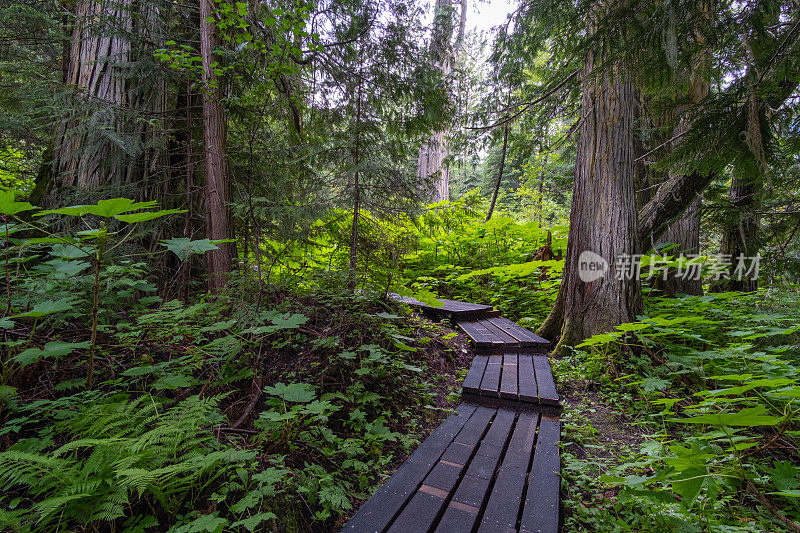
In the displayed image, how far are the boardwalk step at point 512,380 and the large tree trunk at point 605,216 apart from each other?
86cm

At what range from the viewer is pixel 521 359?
4.19 meters

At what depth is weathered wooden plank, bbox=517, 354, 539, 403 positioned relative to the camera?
3088 millimetres

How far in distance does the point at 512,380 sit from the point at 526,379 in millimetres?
160

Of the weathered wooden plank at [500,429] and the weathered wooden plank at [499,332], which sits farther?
the weathered wooden plank at [499,332]

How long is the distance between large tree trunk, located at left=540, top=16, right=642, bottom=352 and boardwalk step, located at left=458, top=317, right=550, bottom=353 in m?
0.31

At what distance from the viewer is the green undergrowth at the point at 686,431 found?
1.63 meters

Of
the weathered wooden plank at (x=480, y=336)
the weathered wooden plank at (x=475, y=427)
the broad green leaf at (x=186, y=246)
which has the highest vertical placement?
the broad green leaf at (x=186, y=246)

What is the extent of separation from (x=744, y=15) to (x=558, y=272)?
3955mm

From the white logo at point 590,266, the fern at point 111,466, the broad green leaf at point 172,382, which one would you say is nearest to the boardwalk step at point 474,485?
the fern at point 111,466

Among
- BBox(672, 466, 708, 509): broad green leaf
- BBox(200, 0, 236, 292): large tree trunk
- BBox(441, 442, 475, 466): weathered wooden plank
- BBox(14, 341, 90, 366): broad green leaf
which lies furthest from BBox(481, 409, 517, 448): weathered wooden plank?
BBox(200, 0, 236, 292): large tree trunk

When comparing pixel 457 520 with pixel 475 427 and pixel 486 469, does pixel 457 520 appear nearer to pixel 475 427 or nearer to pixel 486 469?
pixel 486 469

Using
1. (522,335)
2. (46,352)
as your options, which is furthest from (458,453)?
(522,335)
